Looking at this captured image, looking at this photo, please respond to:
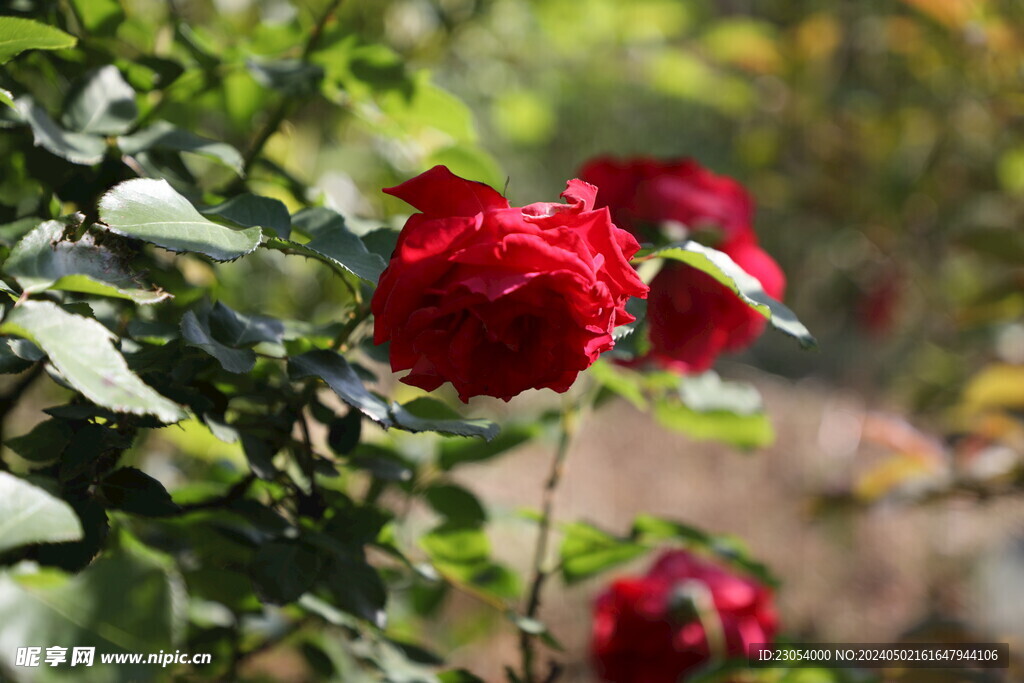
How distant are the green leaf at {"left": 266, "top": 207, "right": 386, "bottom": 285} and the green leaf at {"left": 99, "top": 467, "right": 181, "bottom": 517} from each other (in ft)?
0.39

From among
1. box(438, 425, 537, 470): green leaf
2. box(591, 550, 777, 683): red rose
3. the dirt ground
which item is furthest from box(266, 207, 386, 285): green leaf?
the dirt ground

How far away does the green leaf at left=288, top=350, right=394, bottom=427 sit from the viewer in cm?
35

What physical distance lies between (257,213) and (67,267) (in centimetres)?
9

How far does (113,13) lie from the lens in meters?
0.49

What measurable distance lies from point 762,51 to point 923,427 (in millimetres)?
857

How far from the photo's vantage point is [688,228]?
1.97ft

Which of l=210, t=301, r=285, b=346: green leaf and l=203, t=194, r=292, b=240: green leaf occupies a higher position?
l=203, t=194, r=292, b=240: green leaf

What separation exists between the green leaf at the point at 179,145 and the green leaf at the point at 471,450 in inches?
9.5

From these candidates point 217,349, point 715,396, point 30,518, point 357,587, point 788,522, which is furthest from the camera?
point 788,522

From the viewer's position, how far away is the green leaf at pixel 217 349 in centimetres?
34

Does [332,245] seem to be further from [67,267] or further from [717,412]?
[717,412]

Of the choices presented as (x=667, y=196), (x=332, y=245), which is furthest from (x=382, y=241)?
(x=667, y=196)

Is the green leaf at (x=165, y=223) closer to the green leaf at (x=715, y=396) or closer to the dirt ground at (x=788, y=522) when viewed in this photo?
the green leaf at (x=715, y=396)

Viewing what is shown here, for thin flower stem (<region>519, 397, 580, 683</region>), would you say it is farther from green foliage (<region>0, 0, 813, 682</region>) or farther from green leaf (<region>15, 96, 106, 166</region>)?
green leaf (<region>15, 96, 106, 166</region>)
